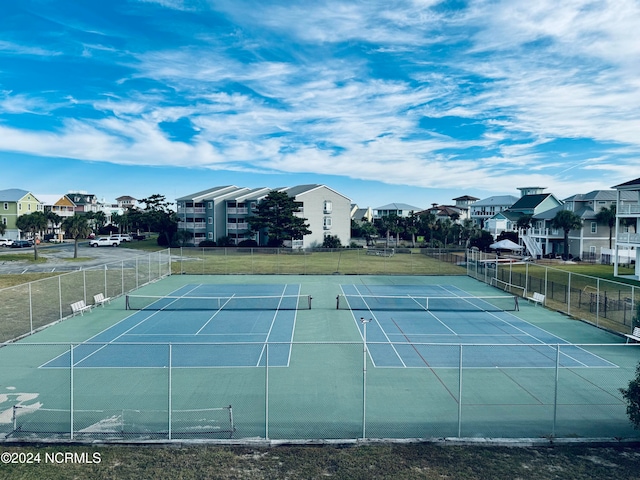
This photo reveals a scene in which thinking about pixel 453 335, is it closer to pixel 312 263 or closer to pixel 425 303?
pixel 425 303

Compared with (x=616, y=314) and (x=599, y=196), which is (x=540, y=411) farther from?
(x=599, y=196)

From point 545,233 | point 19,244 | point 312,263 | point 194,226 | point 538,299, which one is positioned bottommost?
point 538,299

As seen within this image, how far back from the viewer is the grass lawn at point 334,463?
9141mm

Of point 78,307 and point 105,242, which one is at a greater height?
point 105,242

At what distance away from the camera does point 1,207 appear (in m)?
80.1

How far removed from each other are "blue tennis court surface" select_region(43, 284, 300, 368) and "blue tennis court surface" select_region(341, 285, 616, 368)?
4058 mm

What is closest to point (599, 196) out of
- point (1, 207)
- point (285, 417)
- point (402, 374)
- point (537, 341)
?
point (537, 341)

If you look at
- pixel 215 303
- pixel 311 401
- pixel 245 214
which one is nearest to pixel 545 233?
pixel 245 214

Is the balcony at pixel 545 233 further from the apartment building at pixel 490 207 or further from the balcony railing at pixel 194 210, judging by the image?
the balcony railing at pixel 194 210

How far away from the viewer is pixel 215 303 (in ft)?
92.7

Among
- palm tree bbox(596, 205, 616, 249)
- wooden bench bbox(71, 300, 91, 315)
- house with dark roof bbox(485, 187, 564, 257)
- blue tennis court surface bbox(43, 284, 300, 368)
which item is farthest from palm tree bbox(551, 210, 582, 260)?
wooden bench bbox(71, 300, 91, 315)

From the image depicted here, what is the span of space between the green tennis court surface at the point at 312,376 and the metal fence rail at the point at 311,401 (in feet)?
0.18

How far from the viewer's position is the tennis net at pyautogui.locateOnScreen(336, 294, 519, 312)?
27.0 metres

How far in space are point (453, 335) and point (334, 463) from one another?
1257 cm
